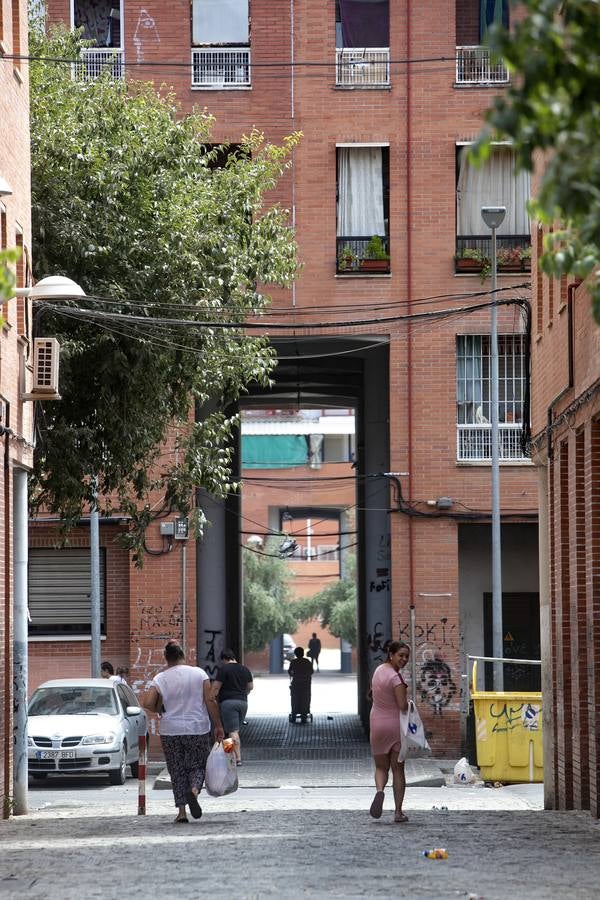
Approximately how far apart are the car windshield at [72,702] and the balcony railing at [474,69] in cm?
1299

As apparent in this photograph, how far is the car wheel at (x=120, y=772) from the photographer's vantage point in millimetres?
24438

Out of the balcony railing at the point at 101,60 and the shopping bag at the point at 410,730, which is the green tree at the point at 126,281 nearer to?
the shopping bag at the point at 410,730

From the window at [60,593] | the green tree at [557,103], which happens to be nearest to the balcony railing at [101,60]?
the window at [60,593]

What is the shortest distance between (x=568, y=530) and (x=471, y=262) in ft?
44.1

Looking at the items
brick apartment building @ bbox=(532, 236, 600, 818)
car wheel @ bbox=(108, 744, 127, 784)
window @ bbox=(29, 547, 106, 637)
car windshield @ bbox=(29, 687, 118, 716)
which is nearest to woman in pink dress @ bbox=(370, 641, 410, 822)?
brick apartment building @ bbox=(532, 236, 600, 818)

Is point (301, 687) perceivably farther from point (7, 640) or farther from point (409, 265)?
point (7, 640)

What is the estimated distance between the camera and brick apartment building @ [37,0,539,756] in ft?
99.2

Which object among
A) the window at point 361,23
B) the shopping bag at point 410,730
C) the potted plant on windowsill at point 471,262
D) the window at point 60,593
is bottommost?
the shopping bag at point 410,730

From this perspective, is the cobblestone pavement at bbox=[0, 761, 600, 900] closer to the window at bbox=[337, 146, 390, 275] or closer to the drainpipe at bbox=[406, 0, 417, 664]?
the drainpipe at bbox=[406, 0, 417, 664]

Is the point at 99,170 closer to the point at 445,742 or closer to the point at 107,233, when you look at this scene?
the point at 107,233

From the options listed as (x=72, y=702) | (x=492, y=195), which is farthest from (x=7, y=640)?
(x=492, y=195)

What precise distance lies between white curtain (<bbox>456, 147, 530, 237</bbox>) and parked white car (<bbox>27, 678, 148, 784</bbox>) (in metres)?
11.2

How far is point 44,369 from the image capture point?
60.8 feet

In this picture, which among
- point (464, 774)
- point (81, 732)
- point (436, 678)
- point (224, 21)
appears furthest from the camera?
point (224, 21)
